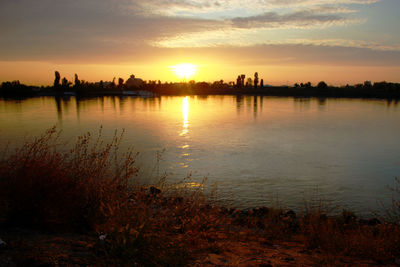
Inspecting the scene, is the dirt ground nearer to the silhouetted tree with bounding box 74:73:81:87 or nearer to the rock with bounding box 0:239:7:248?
the rock with bounding box 0:239:7:248

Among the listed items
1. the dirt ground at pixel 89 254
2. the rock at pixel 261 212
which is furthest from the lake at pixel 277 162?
the dirt ground at pixel 89 254

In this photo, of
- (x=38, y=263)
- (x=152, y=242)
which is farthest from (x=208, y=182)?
(x=38, y=263)

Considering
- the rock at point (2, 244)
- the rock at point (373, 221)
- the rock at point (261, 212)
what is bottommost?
the rock at point (373, 221)

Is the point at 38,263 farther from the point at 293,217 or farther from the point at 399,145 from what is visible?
the point at 399,145

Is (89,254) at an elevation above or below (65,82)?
below

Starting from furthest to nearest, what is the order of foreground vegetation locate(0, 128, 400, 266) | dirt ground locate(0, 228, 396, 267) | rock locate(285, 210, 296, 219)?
rock locate(285, 210, 296, 219) → foreground vegetation locate(0, 128, 400, 266) → dirt ground locate(0, 228, 396, 267)

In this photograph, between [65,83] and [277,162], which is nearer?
[277,162]

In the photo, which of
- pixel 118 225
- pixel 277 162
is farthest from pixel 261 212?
pixel 277 162

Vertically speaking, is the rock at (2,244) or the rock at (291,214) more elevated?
the rock at (2,244)

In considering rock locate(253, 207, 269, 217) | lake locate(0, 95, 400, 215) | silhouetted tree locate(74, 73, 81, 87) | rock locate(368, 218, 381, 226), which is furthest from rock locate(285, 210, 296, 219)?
silhouetted tree locate(74, 73, 81, 87)

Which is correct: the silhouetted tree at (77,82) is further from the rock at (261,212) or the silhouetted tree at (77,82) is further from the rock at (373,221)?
the rock at (373,221)

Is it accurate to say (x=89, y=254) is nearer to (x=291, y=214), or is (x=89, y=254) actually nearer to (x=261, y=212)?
(x=261, y=212)

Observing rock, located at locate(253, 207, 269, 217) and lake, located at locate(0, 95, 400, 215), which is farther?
lake, located at locate(0, 95, 400, 215)

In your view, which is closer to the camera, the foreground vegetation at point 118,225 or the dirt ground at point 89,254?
the dirt ground at point 89,254
